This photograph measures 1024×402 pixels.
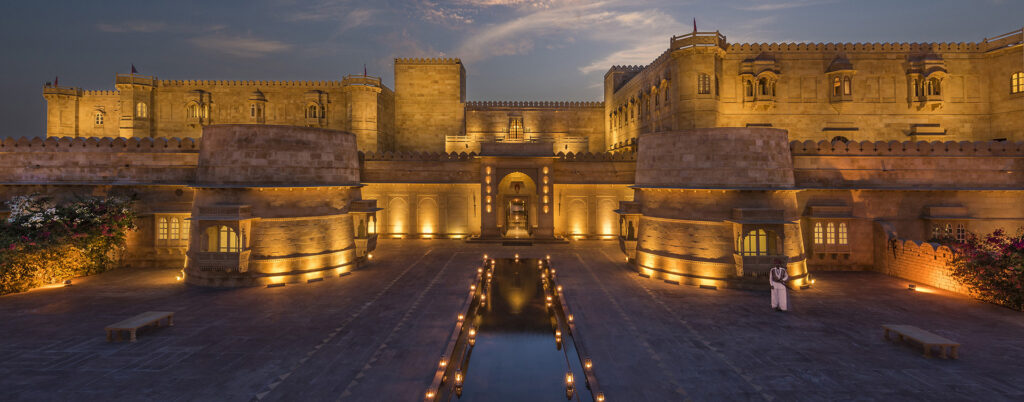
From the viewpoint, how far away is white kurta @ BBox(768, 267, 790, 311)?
496 inches

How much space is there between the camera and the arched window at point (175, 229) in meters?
19.2

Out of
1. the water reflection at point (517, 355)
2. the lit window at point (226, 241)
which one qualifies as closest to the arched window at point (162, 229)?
the lit window at point (226, 241)

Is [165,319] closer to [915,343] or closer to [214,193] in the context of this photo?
[214,193]

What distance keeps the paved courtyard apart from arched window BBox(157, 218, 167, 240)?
2.92m

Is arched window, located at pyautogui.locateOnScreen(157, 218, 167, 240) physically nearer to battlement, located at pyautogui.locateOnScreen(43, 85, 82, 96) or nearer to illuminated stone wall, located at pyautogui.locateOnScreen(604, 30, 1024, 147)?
illuminated stone wall, located at pyautogui.locateOnScreen(604, 30, 1024, 147)

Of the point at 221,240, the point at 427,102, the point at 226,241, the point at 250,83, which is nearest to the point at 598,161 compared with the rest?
the point at 427,102

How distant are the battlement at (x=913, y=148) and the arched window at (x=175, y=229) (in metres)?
27.5

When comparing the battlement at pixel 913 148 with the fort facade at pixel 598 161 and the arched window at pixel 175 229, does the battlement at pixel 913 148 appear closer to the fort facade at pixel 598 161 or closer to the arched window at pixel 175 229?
the fort facade at pixel 598 161

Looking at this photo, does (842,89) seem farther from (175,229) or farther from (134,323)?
(175,229)

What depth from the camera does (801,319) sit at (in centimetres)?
1204

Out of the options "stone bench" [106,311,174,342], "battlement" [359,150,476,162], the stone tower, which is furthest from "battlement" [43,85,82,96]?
"stone bench" [106,311,174,342]

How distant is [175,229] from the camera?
19.2m

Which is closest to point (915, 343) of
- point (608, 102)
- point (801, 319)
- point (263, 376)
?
point (801, 319)

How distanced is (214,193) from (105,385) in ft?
30.8
